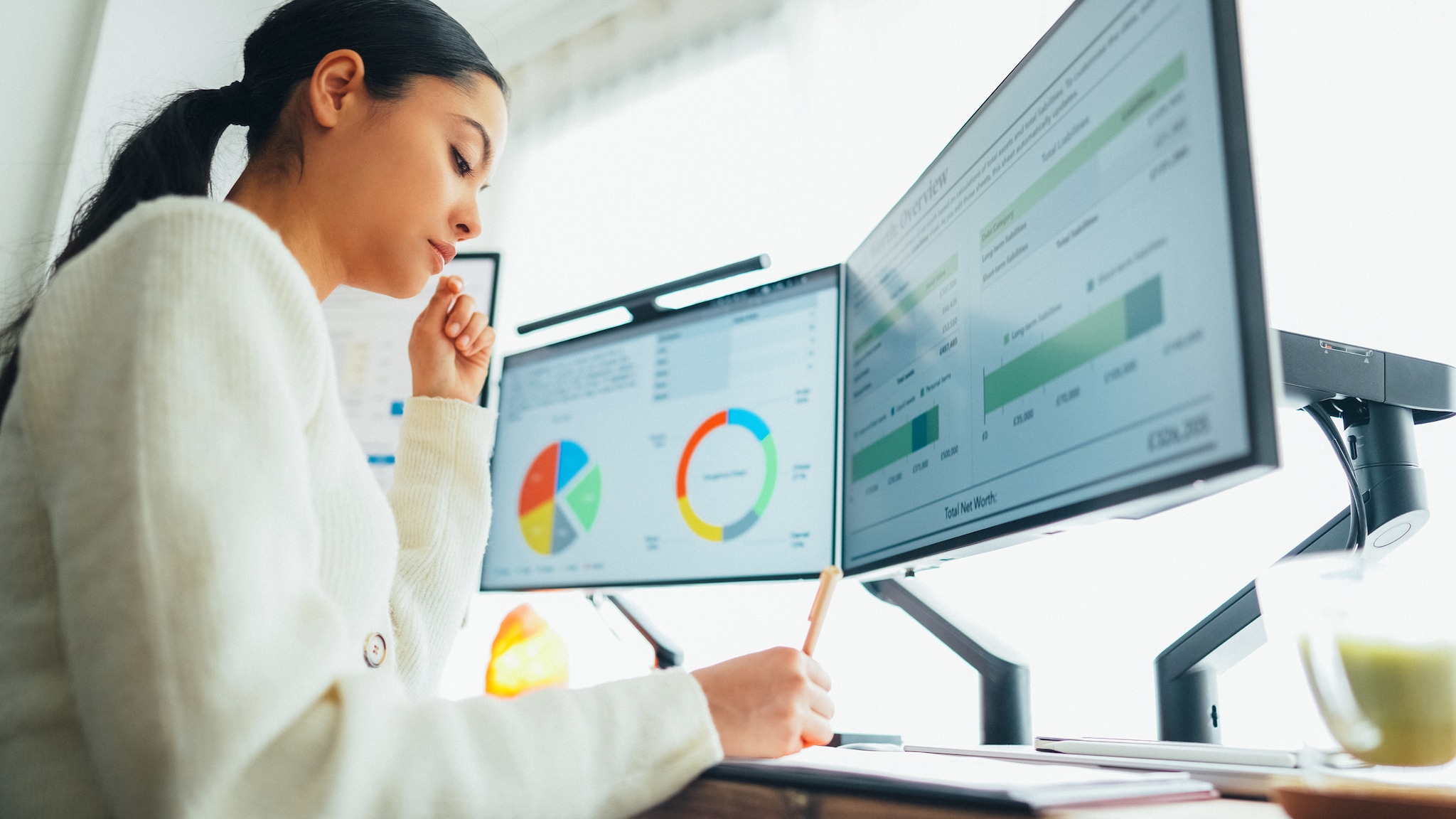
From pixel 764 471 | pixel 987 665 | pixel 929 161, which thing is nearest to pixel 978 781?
pixel 987 665

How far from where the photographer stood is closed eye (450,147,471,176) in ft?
3.08

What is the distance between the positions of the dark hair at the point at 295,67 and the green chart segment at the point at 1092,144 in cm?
57

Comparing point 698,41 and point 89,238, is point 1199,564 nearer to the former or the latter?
point 89,238

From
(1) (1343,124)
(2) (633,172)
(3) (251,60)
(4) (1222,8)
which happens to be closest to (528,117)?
(2) (633,172)

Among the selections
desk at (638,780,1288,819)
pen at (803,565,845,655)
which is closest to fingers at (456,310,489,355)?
pen at (803,565,845,655)

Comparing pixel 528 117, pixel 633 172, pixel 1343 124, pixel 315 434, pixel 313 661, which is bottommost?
pixel 313 661

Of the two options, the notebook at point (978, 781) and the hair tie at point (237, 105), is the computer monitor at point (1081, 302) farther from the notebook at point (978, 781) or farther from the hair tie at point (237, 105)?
the hair tie at point (237, 105)

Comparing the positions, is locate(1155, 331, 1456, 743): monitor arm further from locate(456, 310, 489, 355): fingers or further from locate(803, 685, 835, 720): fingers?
locate(456, 310, 489, 355): fingers

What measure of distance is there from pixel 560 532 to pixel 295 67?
719 mm

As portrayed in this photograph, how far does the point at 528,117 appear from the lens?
90.8 inches

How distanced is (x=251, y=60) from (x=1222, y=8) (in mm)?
930

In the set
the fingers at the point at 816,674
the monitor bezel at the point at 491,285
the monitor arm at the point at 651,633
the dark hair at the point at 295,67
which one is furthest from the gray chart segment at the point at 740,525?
the monitor bezel at the point at 491,285

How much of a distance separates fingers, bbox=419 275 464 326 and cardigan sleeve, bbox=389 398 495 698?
0.42 ft

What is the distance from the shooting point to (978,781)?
0.43 m
